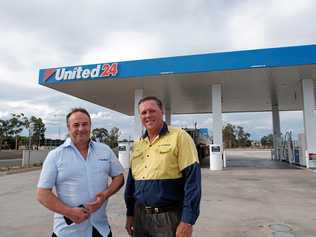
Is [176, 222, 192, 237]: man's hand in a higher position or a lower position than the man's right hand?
lower

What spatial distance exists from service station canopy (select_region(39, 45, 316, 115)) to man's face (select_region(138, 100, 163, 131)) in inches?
410

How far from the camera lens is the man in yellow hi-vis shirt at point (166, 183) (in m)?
1.98

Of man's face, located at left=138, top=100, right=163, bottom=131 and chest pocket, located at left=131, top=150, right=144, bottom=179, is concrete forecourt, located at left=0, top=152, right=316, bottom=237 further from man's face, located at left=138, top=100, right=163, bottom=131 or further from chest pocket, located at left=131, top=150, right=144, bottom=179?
man's face, located at left=138, top=100, right=163, bottom=131

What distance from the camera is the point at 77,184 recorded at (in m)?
2.08

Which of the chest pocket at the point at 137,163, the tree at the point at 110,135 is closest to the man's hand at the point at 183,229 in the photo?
the chest pocket at the point at 137,163

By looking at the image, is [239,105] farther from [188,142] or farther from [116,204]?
[188,142]

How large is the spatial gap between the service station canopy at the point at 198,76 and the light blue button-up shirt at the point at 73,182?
1072 cm

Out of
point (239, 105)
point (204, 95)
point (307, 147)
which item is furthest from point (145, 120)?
point (239, 105)

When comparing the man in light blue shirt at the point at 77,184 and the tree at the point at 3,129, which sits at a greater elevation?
the tree at the point at 3,129

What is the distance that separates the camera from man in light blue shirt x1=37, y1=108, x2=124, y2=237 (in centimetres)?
203

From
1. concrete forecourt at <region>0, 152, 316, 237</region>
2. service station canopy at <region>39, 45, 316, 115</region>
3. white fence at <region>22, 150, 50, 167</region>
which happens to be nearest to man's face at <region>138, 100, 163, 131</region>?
concrete forecourt at <region>0, 152, 316, 237</region>

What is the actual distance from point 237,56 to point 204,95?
6.52 meters

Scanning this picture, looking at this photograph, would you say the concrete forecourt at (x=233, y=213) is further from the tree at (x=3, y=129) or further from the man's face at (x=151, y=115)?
the tree at (x=3, y=129)

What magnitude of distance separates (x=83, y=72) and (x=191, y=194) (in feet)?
41.7
